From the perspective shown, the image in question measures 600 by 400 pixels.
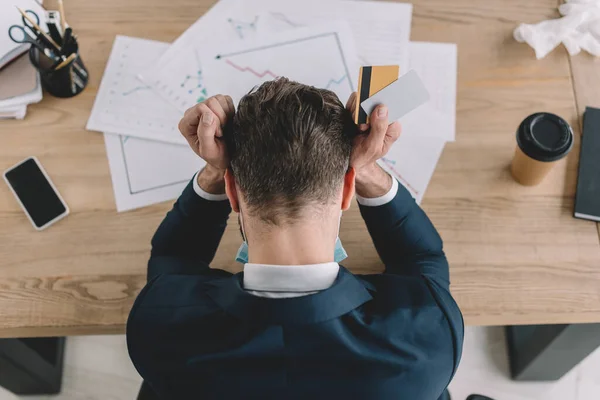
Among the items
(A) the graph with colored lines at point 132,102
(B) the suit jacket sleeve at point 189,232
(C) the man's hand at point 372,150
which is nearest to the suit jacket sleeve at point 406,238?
(C) the man's hand at point 372,150

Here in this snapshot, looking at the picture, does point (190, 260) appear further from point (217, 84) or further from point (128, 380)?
point (128, 380)

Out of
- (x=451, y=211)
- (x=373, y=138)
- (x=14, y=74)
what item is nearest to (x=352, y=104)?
(x=373, y=138)

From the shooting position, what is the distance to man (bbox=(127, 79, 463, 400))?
0.67 metres

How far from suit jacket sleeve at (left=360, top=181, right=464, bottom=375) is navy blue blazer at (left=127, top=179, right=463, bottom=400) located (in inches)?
1.9

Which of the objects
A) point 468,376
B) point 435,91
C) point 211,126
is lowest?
point 468,376

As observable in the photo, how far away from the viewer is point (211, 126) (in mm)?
783

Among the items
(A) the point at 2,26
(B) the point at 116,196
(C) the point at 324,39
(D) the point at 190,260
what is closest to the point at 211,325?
(D) the point at 190,260

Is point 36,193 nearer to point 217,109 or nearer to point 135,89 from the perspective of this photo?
point 135,89

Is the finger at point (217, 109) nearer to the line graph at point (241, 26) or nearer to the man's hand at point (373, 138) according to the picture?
the man's hand at point (373, 138)

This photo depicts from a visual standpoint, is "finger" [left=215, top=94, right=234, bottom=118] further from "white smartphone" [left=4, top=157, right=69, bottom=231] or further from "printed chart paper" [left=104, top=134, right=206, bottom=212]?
"white smartphone" [left=4, top=157, right=69, bottom=231]

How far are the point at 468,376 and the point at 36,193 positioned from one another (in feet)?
3.89

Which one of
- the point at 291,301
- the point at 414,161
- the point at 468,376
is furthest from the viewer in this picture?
the point at 468,376

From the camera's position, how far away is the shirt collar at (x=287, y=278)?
2.27ft

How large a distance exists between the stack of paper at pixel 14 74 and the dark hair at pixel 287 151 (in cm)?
51
